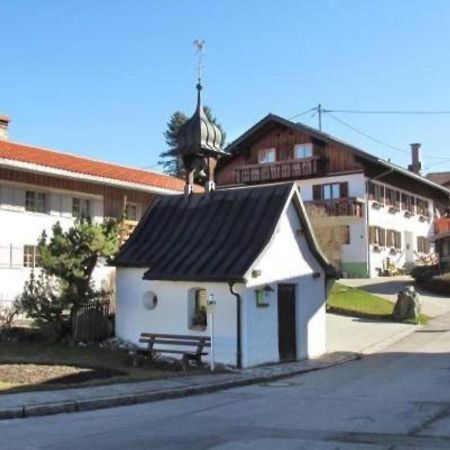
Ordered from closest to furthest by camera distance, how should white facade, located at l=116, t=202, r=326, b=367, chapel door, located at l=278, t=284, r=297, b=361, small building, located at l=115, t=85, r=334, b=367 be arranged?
white facade, located at l=116, t=202, r=326, b=367 → small building, located at l=115, t=85, r=334, b=367 → chapel door, located at l=278, t=284, r=297, b=361

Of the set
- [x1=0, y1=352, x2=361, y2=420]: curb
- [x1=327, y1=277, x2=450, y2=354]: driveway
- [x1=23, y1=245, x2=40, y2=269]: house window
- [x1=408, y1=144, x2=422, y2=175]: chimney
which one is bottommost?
[x1=0, y1=352, x2=361, y2=420]: curb

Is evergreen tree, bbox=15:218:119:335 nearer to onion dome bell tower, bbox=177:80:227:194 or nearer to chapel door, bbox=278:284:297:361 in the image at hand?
onion dome bell tower, bbox=177:80:227:194

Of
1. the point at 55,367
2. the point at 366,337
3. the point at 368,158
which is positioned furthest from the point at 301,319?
the point at 368,158

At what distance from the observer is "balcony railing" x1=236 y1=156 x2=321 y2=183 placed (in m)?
48.3

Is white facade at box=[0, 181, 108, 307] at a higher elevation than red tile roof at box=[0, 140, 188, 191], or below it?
below

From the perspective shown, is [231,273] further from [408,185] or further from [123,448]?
[408,185]

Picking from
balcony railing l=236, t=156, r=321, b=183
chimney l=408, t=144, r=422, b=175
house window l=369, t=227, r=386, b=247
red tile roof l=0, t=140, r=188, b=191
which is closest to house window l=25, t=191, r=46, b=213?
red tile roof l=0, t=140, r=188, b=191

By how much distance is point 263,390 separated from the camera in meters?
14.9

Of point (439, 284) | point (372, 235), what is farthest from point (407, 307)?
point (372, 235)

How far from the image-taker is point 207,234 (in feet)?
68.2

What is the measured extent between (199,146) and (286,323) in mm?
6172

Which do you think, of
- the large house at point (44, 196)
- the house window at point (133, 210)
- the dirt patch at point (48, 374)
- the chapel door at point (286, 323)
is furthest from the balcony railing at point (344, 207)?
the dirt patch at point (48, 374)

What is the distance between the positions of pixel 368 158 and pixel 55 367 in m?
32.9

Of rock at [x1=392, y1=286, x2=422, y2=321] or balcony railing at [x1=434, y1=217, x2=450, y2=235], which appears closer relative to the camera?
rock at [x1=392, y1=286, x2=422, y2=321]
